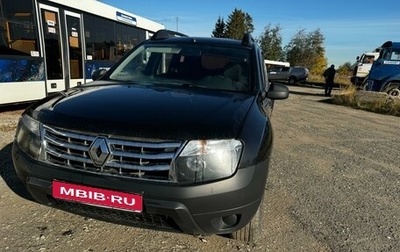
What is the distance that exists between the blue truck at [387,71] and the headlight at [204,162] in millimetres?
16727

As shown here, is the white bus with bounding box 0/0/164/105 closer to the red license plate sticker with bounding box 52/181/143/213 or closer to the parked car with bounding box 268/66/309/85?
the red license plate sticker with bounding box 52/181/143/213

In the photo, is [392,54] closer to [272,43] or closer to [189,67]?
[189,67]

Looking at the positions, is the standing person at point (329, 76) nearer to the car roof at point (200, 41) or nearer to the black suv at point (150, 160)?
the car roof at point (200, 41)

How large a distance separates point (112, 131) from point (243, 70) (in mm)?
1884

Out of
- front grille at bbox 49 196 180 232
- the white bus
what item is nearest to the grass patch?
the white bus

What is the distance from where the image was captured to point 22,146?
2.61 m

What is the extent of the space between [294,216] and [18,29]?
279 inches

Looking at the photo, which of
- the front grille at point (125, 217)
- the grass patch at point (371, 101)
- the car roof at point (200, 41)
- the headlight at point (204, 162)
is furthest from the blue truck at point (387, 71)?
the front grille at point (125, 217)

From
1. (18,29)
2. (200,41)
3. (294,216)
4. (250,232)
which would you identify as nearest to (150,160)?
(250,232)

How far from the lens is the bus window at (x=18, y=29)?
24.3ft

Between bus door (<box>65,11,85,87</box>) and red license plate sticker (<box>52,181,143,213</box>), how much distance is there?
7.77m

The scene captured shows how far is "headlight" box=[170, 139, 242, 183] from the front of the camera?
221 centimetres

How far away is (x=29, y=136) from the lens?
254 centimetres

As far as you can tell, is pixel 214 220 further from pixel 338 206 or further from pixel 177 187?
pixel 338 206
